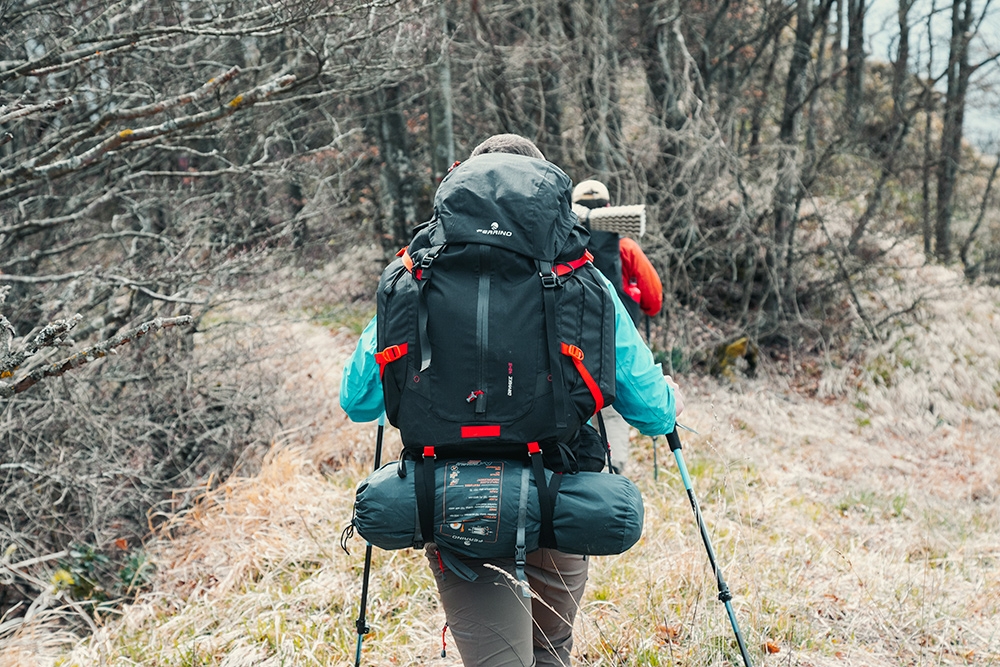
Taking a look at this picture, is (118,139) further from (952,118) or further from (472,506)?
(952,118)

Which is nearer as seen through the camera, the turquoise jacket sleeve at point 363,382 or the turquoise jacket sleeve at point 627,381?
the turquoise jacket sleeve at point 627,381

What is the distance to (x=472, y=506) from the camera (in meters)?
2.04

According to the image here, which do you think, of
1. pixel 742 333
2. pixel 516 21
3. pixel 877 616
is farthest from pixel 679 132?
pixel 877 616

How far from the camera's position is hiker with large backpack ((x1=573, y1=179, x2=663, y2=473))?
4.73 m

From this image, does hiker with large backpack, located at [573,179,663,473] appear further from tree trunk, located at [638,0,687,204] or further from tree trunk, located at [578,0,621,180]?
tree trunk, located at [638,0,687,204]

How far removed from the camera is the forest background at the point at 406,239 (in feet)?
14.5

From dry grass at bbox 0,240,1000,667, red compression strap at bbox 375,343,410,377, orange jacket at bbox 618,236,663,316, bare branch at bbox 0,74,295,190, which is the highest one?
bare branch at bbox 0,74,295,190

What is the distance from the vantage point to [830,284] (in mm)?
10961

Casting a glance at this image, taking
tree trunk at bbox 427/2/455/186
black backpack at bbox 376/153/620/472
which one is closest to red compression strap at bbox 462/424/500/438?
black backpack at bbox 376/153/620/472

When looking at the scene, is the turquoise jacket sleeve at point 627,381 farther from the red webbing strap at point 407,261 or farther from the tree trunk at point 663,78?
the tree trunk at point 663,78

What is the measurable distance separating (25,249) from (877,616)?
286 inches

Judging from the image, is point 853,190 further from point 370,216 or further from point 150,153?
point 150,153

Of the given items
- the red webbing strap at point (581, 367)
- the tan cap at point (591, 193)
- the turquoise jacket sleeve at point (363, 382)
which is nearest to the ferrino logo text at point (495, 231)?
the red webbing strap at point (581, 367)

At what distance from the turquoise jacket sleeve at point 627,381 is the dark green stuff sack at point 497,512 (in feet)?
0.77
